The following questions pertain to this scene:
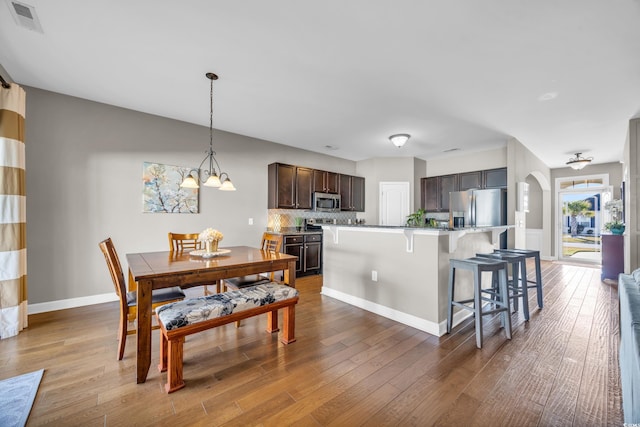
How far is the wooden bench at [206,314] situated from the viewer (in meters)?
1.77

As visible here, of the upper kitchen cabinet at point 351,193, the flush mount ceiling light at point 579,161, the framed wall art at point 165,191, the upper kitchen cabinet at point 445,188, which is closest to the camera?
the framed wall art at point 165,191

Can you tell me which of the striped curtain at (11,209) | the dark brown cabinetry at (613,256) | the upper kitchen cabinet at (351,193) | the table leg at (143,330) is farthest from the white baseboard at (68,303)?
the dark brown cabinetry at (613,256)

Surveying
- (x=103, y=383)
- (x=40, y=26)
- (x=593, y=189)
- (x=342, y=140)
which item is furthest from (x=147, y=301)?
(x=593, y=189)

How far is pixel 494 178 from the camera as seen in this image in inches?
214

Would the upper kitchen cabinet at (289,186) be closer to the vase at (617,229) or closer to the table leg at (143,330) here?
the table leg at (143,330)

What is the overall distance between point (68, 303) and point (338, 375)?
3.52 meters

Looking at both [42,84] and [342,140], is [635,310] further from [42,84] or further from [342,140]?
[42,84]

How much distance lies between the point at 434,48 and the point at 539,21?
70 cm

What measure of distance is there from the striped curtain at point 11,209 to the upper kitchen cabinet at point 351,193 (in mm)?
4978

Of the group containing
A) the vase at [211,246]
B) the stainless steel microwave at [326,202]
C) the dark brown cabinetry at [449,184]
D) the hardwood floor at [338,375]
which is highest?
the dark brown cabinetry at [449,184]

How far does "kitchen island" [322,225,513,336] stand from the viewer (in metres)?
2.67

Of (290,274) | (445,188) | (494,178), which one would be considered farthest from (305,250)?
(494,178)

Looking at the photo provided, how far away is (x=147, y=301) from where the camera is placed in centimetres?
185

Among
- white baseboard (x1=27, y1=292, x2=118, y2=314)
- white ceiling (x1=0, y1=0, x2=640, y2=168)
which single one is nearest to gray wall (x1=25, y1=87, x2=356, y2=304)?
white baseboard (x1=27, y1=292, x2=118, y2=314)
